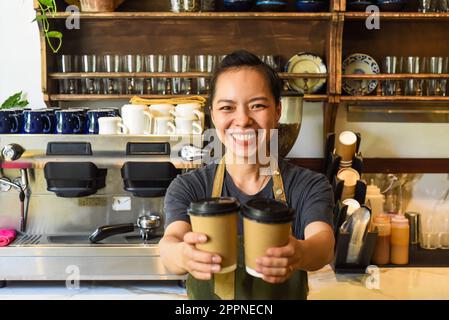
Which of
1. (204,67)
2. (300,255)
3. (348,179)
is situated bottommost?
(348,179)

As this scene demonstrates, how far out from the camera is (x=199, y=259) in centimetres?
78

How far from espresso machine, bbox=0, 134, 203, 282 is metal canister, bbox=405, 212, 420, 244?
1.07 m

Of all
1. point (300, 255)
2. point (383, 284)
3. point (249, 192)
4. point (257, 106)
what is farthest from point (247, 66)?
point (383, 284)

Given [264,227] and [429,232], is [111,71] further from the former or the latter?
[264,227]

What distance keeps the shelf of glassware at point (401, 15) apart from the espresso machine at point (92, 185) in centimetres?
87

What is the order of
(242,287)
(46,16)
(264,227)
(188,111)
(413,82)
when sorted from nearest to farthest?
1. (264,227)
2. (242,287)
3. (188,111)
4. (46,16)
5. (413,82)

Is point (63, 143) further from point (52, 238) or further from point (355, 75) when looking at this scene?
point (355, 75)

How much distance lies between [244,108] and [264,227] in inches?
11.0

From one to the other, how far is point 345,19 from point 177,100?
32.4 inches

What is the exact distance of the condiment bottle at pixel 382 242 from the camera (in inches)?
80.7

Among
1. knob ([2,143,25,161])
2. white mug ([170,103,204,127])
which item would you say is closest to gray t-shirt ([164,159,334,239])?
white mug ([170,103,204,127])

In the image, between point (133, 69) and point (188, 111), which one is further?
point (133, 69)

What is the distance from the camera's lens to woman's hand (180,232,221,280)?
77 cm

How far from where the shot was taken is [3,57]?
244 centimetres
